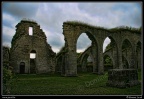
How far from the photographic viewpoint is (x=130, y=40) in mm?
28953

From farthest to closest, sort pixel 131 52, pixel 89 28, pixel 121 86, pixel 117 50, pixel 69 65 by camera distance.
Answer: pixel 131 52
pixel 117 50
pixel 89 28
pixel 69 65
pixel 121 86

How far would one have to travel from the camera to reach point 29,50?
1022 inches

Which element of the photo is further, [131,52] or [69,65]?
[131,52]

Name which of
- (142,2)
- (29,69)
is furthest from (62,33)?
(142,2)

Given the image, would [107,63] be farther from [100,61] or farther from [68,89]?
[68,89]

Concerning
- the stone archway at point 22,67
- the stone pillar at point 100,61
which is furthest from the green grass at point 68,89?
the stone archway at point 22,67

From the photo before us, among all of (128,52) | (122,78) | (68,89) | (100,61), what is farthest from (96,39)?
(68,89)

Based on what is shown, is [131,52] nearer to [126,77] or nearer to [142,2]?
[126,77]

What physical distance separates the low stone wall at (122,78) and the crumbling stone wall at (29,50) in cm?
1617

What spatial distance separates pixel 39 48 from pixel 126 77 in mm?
17558

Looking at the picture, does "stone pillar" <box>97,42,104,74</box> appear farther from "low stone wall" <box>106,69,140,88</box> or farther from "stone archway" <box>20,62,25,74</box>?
"low stone wall" <box>106,69,140,88</box>

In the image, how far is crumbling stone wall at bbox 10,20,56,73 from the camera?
83.3ft

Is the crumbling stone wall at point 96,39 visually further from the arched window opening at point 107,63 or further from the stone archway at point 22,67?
the stone archway at point 22,67

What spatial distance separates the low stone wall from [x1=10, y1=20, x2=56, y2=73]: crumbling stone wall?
16171mm
